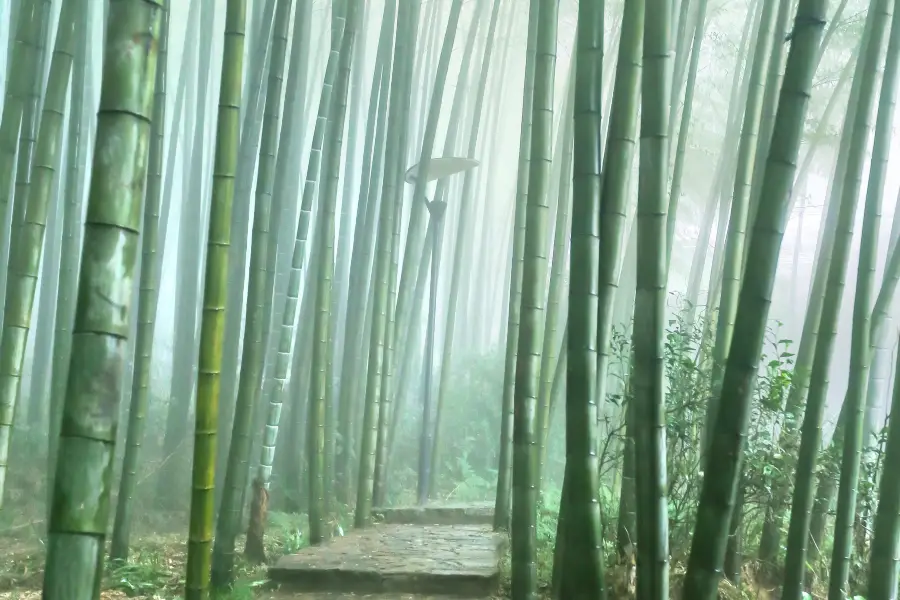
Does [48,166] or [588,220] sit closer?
[588,220]

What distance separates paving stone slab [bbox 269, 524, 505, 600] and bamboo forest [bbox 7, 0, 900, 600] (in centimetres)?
1

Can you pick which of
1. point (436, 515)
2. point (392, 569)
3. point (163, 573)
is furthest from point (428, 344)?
point (163, 573)

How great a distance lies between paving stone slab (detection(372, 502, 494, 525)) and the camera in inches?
184

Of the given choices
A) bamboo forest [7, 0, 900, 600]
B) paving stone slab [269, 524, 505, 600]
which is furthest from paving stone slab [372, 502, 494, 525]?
paving stone slab [269, 524, 505, 600]

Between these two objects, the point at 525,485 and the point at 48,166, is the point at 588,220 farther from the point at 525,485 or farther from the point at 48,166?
the point at 48,166

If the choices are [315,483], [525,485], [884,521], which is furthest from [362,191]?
[884,521]

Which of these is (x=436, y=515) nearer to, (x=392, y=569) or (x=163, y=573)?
(x=392, y=569)

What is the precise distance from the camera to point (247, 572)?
10.8 feet

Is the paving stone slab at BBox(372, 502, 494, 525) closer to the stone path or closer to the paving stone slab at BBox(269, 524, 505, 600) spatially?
the stone path

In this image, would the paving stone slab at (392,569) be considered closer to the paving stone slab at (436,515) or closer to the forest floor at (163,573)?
the forest floor at (163,573)

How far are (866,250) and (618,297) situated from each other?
153 inches

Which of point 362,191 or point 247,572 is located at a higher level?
point 362,191

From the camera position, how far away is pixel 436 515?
483cm

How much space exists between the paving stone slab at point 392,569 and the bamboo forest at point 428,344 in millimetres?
14
